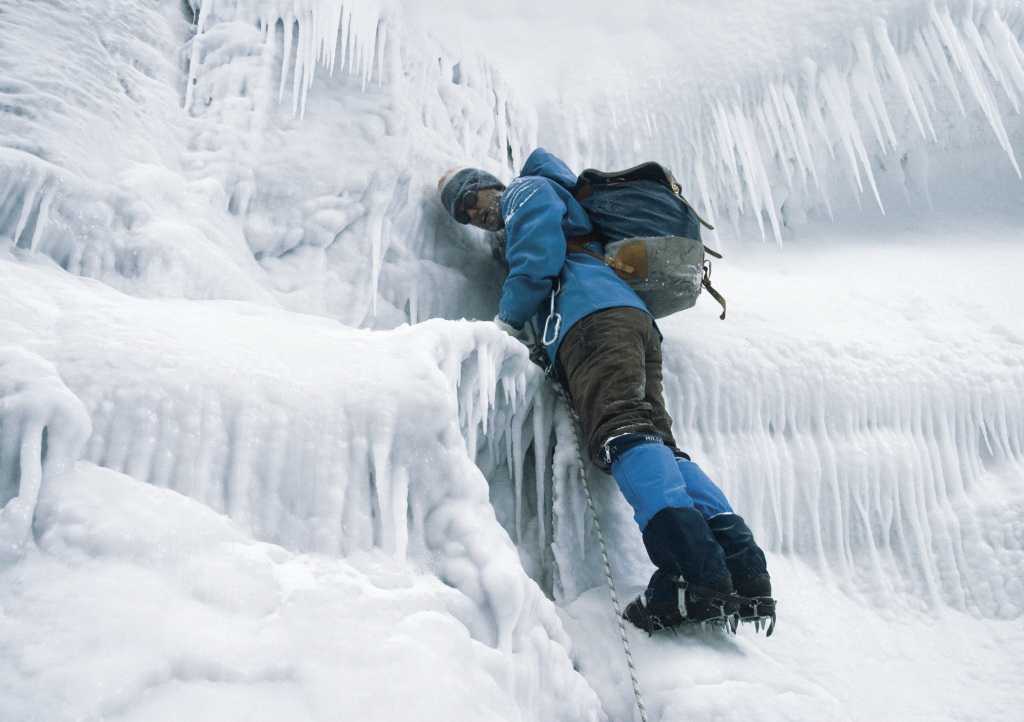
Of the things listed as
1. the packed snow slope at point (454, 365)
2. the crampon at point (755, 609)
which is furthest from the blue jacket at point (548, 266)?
the crampon at point (755, 609)

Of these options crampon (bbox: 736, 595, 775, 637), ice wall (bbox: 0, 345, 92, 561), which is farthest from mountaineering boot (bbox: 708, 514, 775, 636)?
ice wall (bbox: 0, 345, 92, 561)

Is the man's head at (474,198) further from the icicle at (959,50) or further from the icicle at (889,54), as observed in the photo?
the icicle at (959,50)

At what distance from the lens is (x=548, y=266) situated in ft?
9.07

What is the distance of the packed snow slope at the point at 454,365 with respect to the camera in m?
1.25

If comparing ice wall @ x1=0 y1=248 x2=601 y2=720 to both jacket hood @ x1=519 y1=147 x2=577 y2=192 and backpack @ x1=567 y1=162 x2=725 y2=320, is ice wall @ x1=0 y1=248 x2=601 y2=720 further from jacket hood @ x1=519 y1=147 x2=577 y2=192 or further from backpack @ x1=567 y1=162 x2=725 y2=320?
jacket hood @ x1=519 y1=147 x2=577 y2=192

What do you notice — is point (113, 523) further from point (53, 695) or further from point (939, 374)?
point (939, 374)

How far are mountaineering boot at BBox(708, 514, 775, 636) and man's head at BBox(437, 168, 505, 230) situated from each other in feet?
5.90

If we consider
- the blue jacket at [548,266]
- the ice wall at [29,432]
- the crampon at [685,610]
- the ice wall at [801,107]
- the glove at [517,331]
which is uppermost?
the ice wall at [801,107]

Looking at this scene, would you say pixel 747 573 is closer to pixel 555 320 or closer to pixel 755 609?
pixel 755 609

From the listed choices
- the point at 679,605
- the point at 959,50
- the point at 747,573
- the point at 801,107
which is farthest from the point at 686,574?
the point at 959,50

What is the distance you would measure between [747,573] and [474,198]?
214 centimetres

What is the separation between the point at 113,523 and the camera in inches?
47.9

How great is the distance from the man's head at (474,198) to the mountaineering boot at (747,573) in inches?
70.8

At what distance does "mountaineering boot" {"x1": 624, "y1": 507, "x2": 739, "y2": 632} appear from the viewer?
1969 mm
